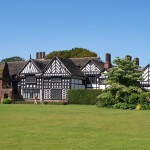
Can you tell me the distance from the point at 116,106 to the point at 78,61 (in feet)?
98.1

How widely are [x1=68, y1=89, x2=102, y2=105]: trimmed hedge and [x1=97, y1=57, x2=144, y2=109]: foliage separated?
975cm

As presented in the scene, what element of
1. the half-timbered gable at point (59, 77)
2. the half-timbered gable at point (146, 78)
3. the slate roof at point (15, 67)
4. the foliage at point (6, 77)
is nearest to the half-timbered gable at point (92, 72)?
the half-timbered gable at point (59, 77)

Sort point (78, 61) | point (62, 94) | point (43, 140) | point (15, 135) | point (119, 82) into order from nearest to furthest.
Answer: point (43, 140) < point (15, 135) < point (119, 82) < point (62, 94) < point (78, 61)

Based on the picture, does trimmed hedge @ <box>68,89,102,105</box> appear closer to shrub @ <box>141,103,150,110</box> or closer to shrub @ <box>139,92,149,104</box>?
shrub @ <box>139,92,149,104</box>

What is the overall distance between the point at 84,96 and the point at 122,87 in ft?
45.4

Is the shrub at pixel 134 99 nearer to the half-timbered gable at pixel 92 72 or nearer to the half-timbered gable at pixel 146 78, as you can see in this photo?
the half-timbered gable at pixel 146 78

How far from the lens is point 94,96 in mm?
53406

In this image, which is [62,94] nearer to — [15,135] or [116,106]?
[116,106]

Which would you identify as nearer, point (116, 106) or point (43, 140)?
point (43, 140)

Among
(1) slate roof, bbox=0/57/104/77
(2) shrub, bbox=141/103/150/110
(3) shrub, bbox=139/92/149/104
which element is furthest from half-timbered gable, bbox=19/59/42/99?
(2) shrub, bbox=141/103/150/110

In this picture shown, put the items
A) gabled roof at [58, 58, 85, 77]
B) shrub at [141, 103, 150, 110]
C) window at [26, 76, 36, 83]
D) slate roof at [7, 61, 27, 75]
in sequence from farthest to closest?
slate roof at [7, 61, 27, 75] → window at [26, 76, 36, 83] → gabled roof at [58, 58, 85, 77] → shrub at [141, 103, 150, 110]

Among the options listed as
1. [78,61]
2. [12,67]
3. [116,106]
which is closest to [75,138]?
[116,106]

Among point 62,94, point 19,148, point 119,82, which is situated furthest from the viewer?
point 62,94

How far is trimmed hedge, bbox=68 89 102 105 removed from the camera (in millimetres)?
53294
